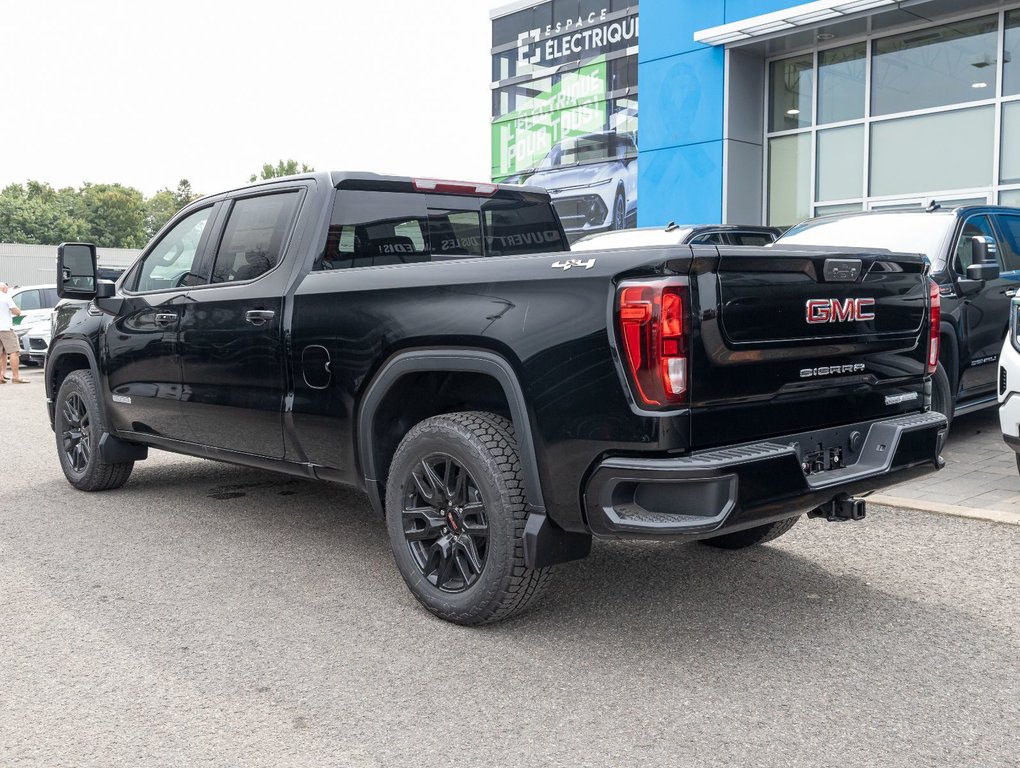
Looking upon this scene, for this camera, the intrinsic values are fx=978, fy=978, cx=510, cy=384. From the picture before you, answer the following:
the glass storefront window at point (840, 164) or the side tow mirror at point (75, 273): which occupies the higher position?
the glass storefront window at point (840, 164)

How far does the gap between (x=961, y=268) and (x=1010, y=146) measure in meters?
7.96

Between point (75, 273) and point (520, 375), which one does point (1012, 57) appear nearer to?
point (75, 273)

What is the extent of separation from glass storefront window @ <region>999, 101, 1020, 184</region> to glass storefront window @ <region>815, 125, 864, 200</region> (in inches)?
86.8

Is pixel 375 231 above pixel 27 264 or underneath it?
underneath

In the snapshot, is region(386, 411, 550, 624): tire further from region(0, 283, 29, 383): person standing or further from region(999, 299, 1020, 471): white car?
region(0, 283, 29, 383): person standing

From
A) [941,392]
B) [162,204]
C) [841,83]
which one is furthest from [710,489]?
[162,204]

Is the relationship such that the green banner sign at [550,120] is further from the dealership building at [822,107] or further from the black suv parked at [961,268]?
the black suv parked at [961,268]

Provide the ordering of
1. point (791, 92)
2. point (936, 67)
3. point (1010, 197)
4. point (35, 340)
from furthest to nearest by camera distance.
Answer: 1. point (35, 340)
2. point (791, 92)
3. point (936, 67)
4. point (1010, 197)

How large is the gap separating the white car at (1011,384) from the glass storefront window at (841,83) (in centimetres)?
1115

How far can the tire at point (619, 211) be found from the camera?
76.5ft

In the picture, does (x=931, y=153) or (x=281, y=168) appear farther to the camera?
(x=281, y=168)

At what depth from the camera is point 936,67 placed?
47.9 feet

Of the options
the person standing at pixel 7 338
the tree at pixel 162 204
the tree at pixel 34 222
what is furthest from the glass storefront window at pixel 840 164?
the tree at pixel 162 204

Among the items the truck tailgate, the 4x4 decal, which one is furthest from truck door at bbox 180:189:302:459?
the truck tailgate
